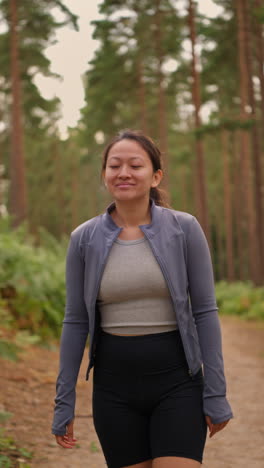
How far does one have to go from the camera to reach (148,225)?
287 centimetres

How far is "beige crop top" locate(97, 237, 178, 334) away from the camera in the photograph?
107 inches

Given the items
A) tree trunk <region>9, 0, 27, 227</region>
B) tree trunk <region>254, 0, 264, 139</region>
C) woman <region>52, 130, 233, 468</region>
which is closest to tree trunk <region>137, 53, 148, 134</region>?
tree trunk <region>254, 0, 264, 139</region>

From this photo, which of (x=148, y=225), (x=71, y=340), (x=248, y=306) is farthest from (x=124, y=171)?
(x=248, y=306)

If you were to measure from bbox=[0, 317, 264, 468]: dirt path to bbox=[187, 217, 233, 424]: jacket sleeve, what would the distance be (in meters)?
2.95

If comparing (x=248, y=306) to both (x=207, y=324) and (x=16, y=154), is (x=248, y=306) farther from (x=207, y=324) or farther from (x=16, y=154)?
(x=207, y=324)

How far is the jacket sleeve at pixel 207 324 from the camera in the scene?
268 centimetres

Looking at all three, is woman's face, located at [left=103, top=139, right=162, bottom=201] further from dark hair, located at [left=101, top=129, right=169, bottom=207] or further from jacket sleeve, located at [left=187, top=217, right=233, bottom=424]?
jacket sleeve, located at [left=187, top=217, right=233, bottom=424]

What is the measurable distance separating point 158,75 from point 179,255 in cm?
2314

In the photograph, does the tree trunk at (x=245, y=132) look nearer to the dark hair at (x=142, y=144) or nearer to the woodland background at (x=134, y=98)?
the woodland background at (x=134, y=98)

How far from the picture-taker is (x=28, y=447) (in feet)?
17.8

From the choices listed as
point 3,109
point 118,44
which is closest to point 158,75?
point 118,44

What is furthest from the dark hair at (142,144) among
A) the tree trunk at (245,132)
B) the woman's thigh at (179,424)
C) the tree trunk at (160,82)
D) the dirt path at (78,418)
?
the tree trunk at (160,82)

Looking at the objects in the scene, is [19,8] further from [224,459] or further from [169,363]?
[169,363]

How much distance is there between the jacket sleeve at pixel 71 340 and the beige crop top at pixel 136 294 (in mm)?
207
